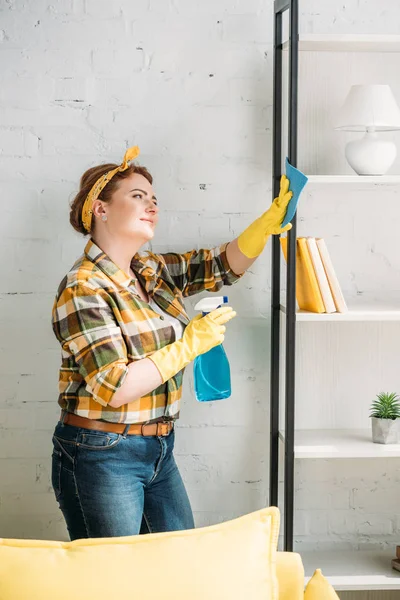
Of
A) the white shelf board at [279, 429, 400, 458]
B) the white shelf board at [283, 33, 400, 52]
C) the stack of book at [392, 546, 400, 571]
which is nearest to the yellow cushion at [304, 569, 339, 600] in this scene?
the white shelf board at [279, 429, 400, 458]

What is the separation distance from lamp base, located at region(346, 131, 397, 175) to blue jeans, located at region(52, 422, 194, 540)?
99 cm

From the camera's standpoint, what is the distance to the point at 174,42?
96.8 inches

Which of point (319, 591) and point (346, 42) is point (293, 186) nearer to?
point (346, 42)

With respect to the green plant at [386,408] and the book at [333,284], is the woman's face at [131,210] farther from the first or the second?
the green plant at [386,408]

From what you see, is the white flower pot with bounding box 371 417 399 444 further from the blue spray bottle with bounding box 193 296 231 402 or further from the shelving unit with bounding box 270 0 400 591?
the blue spray bottle with bounding box 193 296 231 402

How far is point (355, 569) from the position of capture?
2.46 m

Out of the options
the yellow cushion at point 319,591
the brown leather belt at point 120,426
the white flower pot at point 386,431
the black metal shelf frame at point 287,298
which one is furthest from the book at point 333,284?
the yellow cushion at point 319,591

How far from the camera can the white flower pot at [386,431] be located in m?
2.36

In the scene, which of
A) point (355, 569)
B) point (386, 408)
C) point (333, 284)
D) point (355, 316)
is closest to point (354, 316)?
point (355, 316)

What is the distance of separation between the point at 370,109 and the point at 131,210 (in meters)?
0.77

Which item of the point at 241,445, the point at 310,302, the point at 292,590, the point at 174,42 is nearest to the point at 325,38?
the point at 174,42

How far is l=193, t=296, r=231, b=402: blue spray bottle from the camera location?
2.31 m

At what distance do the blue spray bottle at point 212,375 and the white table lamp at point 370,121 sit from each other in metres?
0.60

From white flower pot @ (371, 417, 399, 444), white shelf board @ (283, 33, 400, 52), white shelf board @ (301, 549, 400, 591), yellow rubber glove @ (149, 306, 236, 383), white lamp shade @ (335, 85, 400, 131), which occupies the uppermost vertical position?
white shelf board @ (283, 33, 400, 52)
